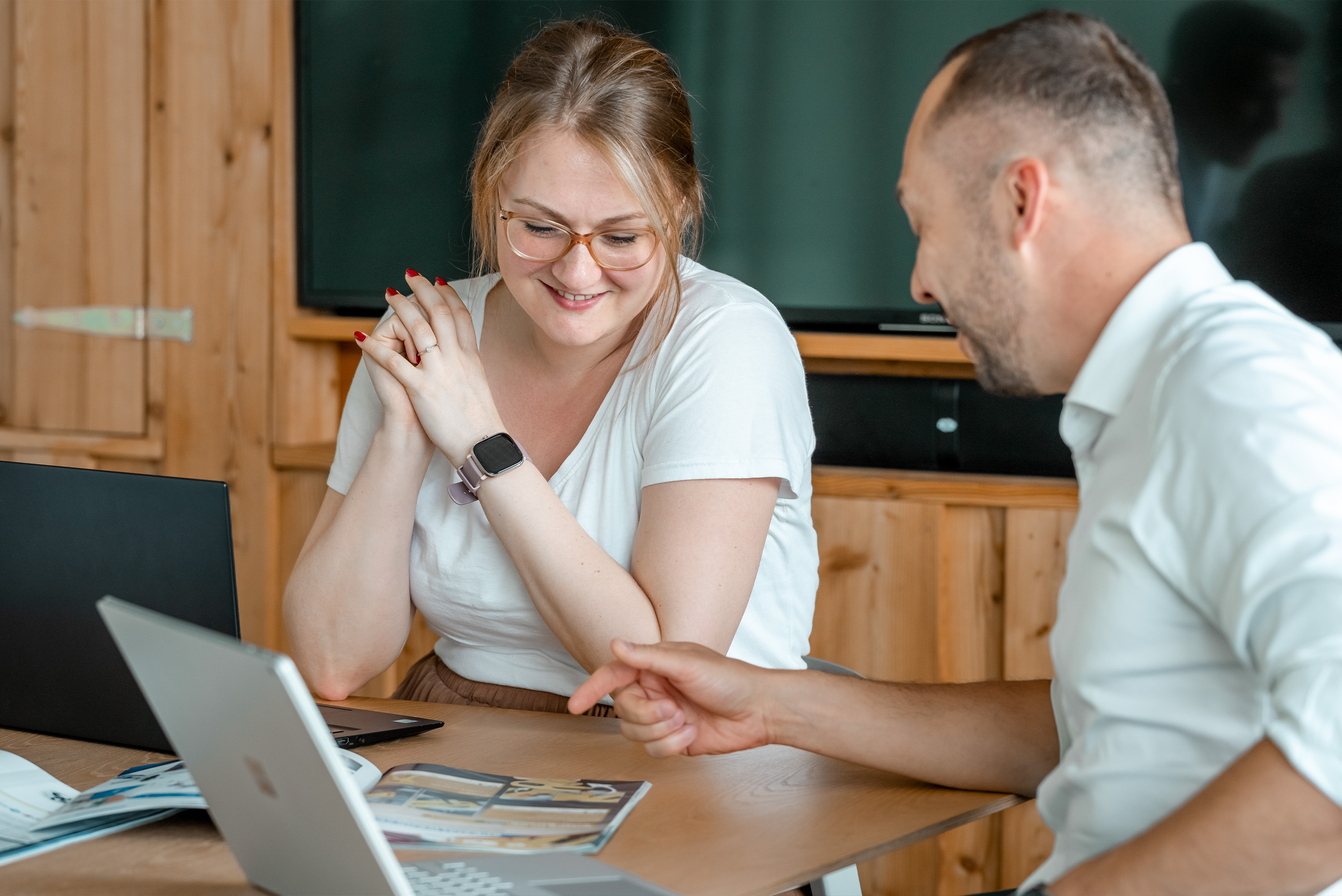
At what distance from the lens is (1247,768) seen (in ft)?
2.36

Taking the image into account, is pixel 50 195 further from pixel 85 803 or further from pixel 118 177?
pixel 85 803

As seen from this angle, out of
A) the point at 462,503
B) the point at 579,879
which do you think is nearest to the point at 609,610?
the point at 462,503

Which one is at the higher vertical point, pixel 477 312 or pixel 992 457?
pixel 477 312

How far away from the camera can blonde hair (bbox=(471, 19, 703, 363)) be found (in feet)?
4.53

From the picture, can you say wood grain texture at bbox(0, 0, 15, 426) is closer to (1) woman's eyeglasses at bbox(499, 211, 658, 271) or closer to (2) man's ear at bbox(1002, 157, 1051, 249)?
(1) woman's eyeglasses at bbox(499, 211, 658, 271)

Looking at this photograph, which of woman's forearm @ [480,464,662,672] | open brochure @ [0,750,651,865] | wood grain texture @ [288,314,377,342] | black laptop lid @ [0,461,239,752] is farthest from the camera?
wood grain texture @ [288,314,377,342]

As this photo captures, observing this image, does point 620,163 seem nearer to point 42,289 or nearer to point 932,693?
point 932,693

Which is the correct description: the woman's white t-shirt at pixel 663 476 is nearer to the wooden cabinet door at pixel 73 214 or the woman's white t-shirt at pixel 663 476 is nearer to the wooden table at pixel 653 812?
the wooden table at pixel 653 812

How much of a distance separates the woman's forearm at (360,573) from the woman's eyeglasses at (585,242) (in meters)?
0.25

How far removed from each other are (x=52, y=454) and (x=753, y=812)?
2261 mm

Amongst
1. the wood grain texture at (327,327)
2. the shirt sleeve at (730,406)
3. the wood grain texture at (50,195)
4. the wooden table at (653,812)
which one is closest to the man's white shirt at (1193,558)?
the wooden table at (653,812)

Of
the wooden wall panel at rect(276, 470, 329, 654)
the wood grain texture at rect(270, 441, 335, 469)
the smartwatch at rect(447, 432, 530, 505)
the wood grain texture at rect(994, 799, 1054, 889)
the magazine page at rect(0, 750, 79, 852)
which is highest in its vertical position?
the smartwatch at rect(447, 432, 530, 505)

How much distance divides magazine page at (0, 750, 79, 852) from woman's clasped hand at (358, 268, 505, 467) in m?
0.51

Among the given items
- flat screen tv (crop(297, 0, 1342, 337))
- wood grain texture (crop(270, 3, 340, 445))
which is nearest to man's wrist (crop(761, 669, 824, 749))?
flat screen tv (crop(297, 0, 1342, 337))
